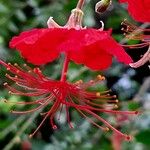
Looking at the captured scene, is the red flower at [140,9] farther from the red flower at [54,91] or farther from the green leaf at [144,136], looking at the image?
the green leaf at [144,136]

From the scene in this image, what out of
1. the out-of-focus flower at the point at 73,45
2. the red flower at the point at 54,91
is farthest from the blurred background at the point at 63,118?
the out-of-focus flower at the point at 73,45

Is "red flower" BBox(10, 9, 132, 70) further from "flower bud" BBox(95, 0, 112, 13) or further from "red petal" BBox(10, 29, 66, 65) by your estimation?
"flower bud" BBox(95, 0, 112, 13)

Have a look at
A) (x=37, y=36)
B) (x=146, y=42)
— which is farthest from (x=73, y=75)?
(x=37, y=36)

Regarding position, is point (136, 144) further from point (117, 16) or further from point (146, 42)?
point (146, 42)

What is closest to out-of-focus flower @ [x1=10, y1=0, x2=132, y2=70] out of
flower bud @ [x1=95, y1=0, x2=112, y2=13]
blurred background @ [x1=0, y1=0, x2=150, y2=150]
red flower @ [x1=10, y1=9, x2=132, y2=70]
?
red flower @ [x1=10, y1=9, x2=132, y2=70]

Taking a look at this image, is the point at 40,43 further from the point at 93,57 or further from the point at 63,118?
the point at 63,118
